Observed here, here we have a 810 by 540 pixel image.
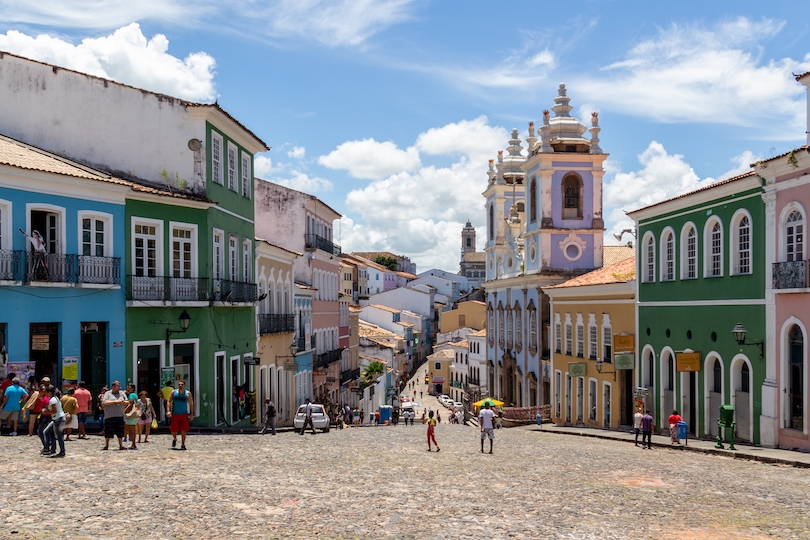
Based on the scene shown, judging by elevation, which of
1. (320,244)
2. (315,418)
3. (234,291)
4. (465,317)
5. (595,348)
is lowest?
(315,418)

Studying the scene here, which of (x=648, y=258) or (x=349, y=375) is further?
(x=349, y=375)

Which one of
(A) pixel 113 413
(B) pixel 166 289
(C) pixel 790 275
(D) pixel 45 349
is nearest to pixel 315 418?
(B) pixel 166 289

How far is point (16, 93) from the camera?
24953 mm

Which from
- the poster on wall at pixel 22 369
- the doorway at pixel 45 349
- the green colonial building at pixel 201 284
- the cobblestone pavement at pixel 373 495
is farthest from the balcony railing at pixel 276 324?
the poster on wall at pixel 22 369

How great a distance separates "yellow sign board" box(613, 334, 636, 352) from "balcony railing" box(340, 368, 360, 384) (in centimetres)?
2309

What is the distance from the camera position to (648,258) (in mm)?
32000

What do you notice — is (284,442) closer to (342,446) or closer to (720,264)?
(342,446)

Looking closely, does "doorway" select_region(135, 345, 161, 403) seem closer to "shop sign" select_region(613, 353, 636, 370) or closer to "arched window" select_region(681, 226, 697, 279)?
"arched window" select_region(681, 226, 697, 279)

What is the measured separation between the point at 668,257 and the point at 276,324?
14243 millimetres

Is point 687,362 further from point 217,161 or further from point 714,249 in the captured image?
point 217,161

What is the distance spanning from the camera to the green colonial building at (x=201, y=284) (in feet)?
76.6

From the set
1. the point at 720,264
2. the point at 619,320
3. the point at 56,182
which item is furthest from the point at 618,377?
the point at 56,182

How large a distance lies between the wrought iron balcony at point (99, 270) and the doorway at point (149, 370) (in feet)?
6.90

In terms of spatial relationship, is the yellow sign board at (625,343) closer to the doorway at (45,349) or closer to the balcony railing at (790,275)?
the balcony railing at (790,275)
